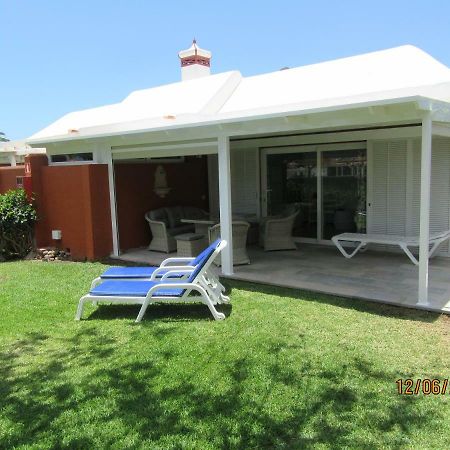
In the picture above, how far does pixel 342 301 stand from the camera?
6.55 metres

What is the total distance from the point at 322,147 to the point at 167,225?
4.26 meters

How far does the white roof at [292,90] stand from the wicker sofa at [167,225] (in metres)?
2.42

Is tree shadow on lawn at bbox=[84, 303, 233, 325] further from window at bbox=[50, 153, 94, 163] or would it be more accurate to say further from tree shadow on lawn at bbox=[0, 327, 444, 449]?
window at bbox=[50, 153, 94, 163]

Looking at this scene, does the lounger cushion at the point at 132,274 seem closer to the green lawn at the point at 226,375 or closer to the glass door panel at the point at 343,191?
the green lawn at the point at 226,375

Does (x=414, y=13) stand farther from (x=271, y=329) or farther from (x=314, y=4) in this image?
(x=271, y=329)

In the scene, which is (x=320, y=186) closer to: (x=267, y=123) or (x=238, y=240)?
(x=238, y=240)

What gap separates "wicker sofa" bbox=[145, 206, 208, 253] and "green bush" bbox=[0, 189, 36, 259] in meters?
2.96

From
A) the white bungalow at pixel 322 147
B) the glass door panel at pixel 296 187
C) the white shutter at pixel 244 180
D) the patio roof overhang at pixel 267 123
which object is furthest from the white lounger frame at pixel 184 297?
the white shutter at pixel 244 180

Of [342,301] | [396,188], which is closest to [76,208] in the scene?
[342,301]

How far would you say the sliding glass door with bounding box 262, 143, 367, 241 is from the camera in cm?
1037

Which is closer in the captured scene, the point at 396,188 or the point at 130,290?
the point at 130,290

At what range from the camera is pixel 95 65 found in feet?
61.2

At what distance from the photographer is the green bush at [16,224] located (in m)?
10.8

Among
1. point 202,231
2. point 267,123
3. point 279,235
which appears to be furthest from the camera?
point 202,231
